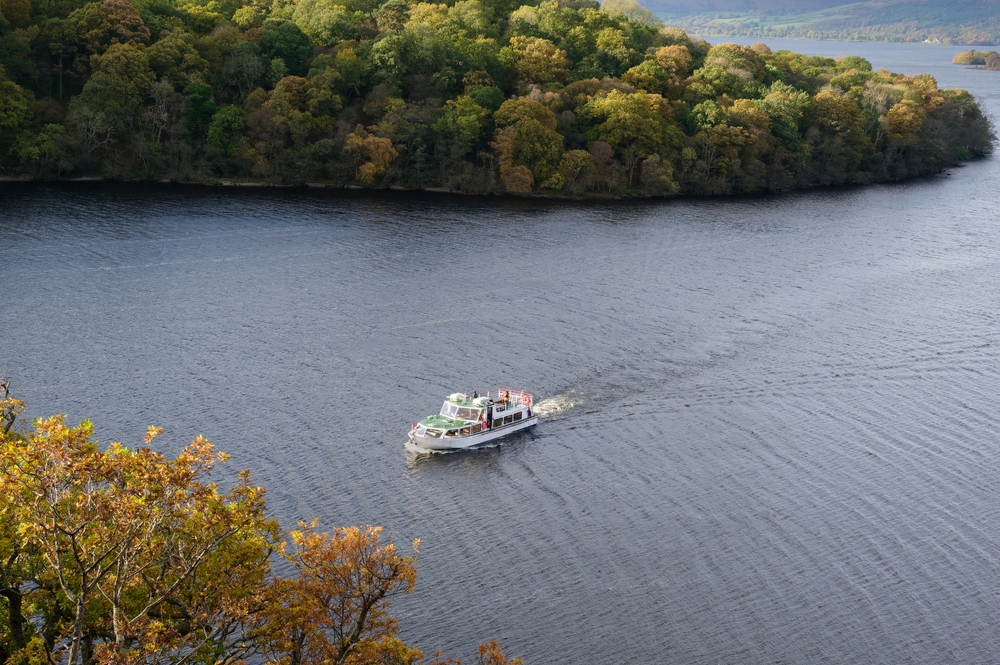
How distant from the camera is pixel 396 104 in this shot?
4860 inches

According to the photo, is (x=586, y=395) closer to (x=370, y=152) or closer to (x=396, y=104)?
(x=370, y=152)

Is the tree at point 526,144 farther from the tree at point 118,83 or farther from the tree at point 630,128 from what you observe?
the tree at point 118,83

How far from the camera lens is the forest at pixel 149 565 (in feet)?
77.0

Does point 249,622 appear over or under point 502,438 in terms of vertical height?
over

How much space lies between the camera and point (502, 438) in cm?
5859

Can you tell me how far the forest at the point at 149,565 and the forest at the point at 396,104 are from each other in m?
93.3

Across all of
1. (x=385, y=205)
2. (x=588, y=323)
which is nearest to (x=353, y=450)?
(x=588, y=323)

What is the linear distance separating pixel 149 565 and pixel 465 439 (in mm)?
33207

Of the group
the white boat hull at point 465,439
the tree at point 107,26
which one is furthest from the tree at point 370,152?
the white boat hull at point 465,439

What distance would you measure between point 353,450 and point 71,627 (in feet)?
89.8

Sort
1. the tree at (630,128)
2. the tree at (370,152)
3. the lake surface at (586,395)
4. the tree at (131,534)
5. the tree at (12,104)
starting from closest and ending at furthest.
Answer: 1. the tree at (131,534)
2. the lake surface at (586,395)
3. the tree at (12,104)
4. the tree at (370,152)
5. the tree at (630,128)

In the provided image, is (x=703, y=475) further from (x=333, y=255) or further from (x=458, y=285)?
(x=333, y=255)

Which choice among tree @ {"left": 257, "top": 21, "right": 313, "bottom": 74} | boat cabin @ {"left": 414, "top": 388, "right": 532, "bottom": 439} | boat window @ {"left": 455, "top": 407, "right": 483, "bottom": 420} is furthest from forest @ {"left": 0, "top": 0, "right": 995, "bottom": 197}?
boat window @ {"left": 455, "top": 407, "right": 483, "bottom": 420}

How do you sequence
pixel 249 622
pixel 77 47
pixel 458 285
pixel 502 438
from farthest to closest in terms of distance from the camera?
pixel 77 47 → pixel 458 285 → pixel 502 438 → pixel 249 622
